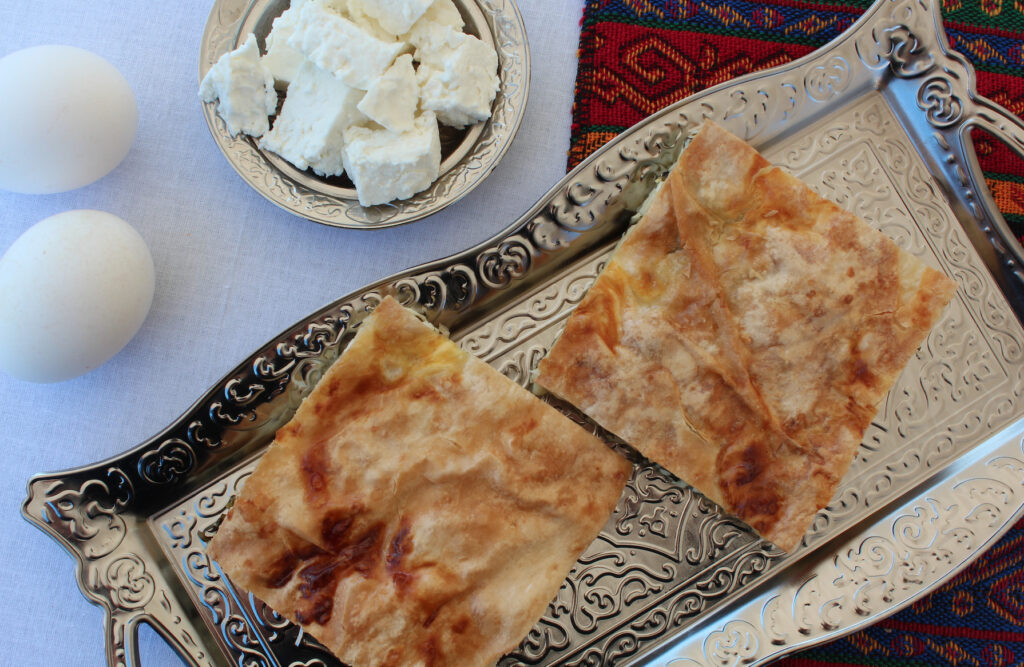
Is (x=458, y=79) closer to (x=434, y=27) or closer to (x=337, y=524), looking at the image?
(x=434, y=27)

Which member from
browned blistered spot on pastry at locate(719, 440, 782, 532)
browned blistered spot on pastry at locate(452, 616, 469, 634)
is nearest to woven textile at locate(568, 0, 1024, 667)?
browned blistered spot on pastry at locate(719, 440, 782, 532)

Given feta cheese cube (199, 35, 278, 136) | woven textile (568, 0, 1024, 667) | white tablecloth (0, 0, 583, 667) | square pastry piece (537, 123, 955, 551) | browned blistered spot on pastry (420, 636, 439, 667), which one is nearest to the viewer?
browned blistered spot on pastry (420, 636, 439, 667)

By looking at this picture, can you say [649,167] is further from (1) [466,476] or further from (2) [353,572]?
(2) [353,572]

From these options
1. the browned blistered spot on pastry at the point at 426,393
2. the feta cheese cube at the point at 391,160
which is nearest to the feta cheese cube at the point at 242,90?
the feta cheese cube at the point at 391,160

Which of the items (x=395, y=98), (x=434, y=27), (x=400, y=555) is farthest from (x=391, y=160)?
(x=400, y=555)

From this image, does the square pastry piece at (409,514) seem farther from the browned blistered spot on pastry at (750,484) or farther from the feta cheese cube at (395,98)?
the feta cheese cube at (395,98)

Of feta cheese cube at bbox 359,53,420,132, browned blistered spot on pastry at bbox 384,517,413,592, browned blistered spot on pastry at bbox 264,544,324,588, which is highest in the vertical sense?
feta cheese cube at bbox 359,53,420,132

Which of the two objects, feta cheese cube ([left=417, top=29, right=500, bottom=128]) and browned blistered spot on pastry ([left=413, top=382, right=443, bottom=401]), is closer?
browned blistered spot on pastry ([left=413, top=382, right=443, bottom=401])

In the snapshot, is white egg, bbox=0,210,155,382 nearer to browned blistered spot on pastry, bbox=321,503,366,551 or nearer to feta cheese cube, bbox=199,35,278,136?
feta cheese cube, bbox=199,35,278,136
